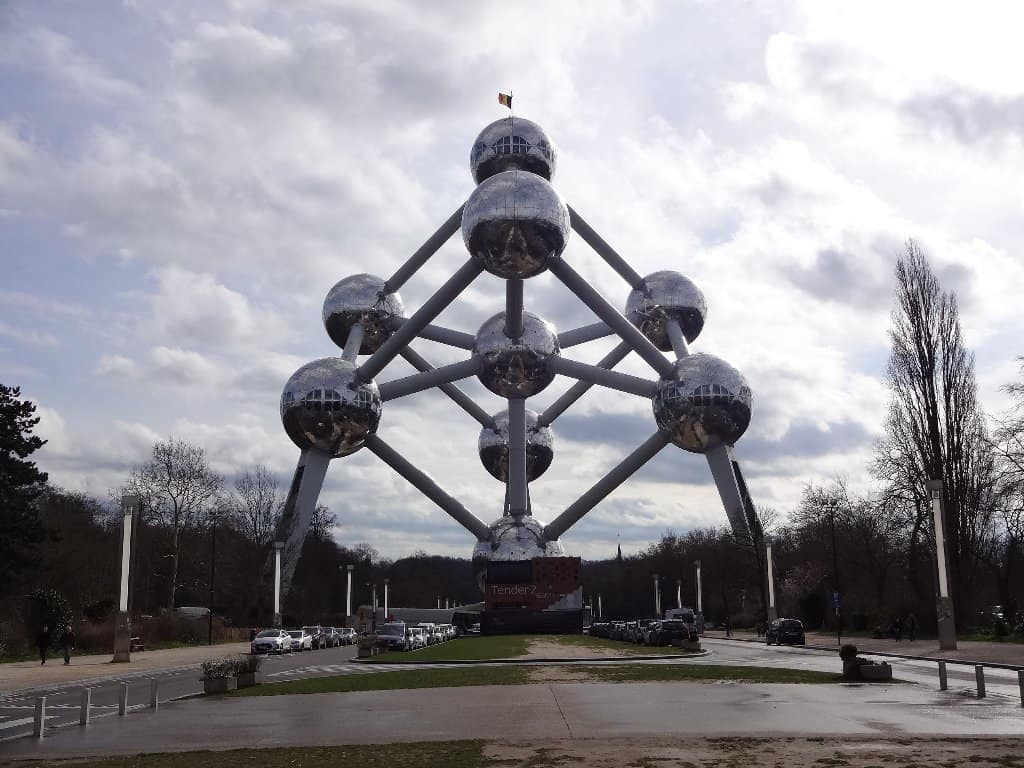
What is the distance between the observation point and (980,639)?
32188mm

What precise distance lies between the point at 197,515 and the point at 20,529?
20804 millimetres

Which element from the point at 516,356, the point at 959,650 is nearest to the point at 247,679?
the point at 516,356

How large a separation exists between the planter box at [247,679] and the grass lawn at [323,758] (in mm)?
9009

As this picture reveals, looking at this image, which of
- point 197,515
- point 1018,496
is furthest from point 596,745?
point 197,515

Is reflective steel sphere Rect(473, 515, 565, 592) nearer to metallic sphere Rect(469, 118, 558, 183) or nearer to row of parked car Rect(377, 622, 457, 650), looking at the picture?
row of parked car Rect(377, 622, 457, 650)

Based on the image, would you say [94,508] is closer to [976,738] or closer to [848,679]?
[848,679]

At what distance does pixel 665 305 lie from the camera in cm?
3644

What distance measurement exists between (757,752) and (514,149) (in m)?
26.5

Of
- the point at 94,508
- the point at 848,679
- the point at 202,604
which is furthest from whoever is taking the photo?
the point at 94,508

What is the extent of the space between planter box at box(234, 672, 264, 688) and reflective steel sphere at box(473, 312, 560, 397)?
16100mm

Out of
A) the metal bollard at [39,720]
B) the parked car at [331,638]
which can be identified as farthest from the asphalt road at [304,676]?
the parked car at [331,638]

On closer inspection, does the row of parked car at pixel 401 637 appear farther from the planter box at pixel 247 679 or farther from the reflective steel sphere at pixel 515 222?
the planter box at pixel 247 679

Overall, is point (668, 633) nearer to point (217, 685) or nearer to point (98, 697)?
point (217, 685)

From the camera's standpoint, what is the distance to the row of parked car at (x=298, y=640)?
113ft
